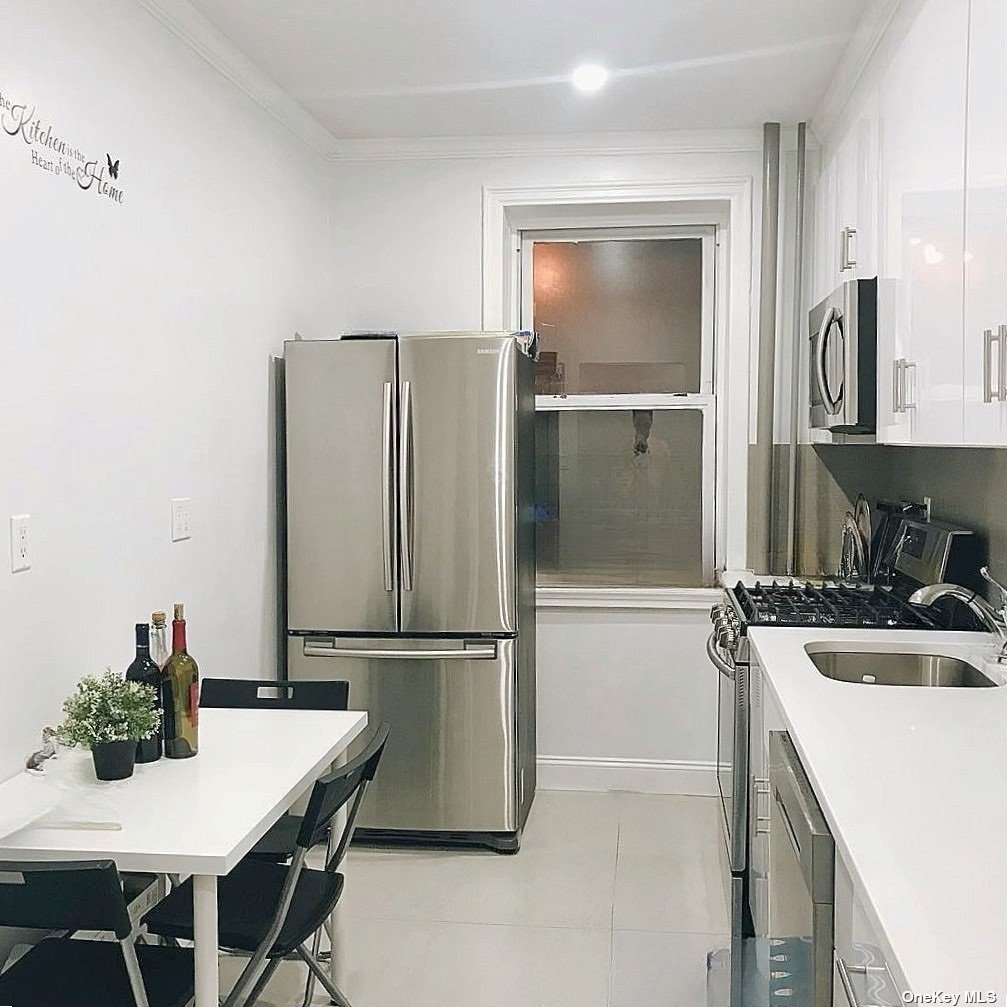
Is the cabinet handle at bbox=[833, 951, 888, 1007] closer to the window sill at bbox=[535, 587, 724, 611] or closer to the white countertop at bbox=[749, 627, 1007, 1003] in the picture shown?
the white countertop at bbox=[749, 627, 1007, 1003]

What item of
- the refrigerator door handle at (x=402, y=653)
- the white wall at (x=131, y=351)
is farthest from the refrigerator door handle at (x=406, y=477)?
the white wall at (x=131, y=351)

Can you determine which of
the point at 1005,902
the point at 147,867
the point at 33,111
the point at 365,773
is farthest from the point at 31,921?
the point at 33,111

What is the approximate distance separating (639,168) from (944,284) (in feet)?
7.35

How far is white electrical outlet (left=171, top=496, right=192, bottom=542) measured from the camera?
3.04 m

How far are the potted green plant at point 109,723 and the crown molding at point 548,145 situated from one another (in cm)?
279

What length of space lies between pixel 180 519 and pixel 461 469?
1027 mm

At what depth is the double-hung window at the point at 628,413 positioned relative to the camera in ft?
15.0

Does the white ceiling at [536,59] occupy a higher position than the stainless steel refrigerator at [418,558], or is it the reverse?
the white ceiling at [536,59]

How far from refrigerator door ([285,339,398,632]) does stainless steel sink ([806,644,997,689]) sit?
162 centimetres

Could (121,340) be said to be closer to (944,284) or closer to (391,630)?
(391,630)

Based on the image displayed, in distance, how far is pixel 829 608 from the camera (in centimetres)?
309

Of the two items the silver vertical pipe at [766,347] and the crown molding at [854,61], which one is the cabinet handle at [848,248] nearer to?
the crown molding at [854,61]

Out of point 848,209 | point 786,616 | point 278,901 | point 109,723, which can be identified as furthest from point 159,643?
point 848,209

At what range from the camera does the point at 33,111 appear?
2.36 meters
